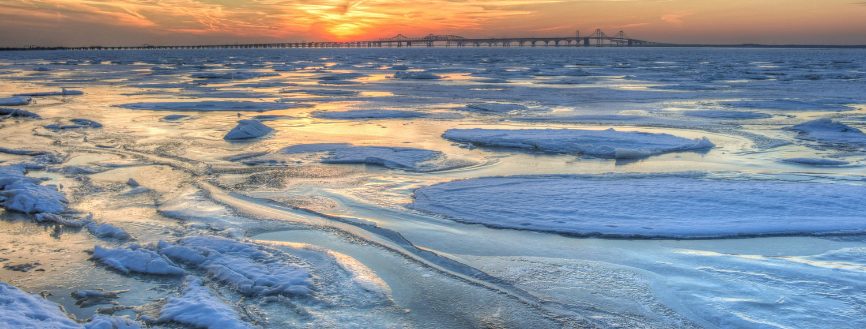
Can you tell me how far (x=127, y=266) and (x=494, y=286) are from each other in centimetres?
256

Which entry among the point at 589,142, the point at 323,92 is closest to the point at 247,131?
the point at 589,142

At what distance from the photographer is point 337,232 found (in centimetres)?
539

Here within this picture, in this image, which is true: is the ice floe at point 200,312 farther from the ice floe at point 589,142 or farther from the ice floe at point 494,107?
the ice floe at point 494,107

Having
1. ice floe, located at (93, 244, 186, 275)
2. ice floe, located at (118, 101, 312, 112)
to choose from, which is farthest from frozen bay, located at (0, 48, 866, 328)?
ice floe, located at (118, 101, 312, 112)

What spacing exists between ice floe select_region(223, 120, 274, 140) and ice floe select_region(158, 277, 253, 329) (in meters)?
6.98

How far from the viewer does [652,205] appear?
6.10 meters

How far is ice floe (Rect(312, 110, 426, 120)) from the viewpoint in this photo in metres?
14.1

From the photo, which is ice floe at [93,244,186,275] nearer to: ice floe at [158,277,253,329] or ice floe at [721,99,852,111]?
ice floe at [158,277,253,329]

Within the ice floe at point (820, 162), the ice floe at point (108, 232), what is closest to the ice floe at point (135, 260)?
the ice floe at point (108, 232)

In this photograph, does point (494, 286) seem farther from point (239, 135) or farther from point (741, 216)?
point (239, 135)

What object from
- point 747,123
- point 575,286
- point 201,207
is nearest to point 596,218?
point 575,286

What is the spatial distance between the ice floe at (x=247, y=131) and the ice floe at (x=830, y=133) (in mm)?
9171

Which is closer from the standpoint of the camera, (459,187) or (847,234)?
(847,234)

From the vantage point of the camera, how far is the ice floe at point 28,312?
10.3ft
